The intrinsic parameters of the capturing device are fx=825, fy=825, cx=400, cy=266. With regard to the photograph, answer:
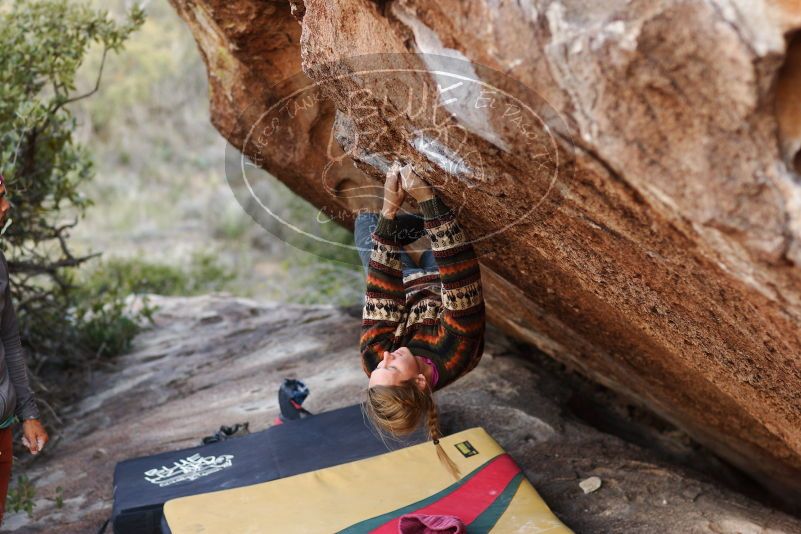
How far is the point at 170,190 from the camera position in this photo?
490 inches

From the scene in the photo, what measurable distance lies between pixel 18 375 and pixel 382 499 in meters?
1.34

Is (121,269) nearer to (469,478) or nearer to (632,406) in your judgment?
(632,406)

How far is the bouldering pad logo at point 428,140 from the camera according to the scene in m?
1.87

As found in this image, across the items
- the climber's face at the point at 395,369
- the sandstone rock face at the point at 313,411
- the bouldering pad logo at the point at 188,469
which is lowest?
the sandstone rock face at the point at 313,411

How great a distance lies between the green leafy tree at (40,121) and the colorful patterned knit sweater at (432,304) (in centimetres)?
227

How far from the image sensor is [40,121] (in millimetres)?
4477

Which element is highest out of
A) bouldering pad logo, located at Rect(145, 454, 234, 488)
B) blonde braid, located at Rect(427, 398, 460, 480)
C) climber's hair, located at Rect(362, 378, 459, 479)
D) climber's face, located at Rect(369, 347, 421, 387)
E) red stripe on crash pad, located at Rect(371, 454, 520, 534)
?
climber's face, located at Rect(369, 347, 421, 387)

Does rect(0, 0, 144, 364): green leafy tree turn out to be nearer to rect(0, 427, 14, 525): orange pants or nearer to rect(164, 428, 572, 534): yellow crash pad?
rect(0, 427, 14, 525): orange pants

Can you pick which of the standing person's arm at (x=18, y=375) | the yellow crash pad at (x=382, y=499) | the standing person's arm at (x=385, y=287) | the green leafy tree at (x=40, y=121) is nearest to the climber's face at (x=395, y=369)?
the standing person's arm at (x=385, y=287)

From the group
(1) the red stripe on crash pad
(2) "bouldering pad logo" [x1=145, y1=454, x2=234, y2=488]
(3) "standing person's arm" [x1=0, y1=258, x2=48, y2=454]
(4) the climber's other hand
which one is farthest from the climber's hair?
(3) "standing person's arm" [x1=0, y1=258, x2=48, y2=454]

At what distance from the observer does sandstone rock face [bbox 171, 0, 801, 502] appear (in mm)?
1503

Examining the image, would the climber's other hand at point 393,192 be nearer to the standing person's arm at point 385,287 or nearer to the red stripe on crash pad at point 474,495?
the standing person's arm at point 385,287

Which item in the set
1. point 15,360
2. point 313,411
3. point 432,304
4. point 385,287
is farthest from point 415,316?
point 313,411

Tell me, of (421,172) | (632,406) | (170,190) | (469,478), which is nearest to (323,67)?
(421,172)
